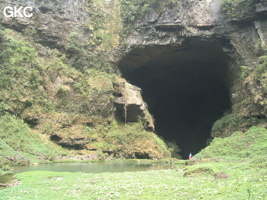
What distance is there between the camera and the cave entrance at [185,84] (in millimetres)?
39469

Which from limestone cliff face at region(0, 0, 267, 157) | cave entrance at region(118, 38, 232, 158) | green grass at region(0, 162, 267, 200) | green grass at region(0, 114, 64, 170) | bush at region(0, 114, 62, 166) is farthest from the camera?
cave entrance at region(118, 38, 232, 158)

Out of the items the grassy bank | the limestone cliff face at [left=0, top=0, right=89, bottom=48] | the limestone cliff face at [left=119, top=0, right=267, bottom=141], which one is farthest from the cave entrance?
the grassy bank

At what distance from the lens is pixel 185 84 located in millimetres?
50750

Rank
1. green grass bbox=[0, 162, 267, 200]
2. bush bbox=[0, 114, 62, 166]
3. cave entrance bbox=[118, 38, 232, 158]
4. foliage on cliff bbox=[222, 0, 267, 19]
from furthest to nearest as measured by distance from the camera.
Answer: cave entrance bbox=[118, 38, 232, 158] < foliage on cliff bbox=[222, 0, 267, 19] < bush bbox=[0, 114, 62, 166] < green grass bbox=[0, 162, 267, 200]

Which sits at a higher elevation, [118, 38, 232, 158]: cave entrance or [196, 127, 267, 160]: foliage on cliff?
[118, 38, 232, 158]: cave entrance

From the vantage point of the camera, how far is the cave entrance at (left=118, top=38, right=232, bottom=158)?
39.5 meters

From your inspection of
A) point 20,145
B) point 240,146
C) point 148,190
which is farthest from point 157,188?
point 20,145

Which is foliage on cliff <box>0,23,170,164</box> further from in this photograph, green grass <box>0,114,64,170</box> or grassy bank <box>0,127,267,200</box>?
grassy bank <box>0,127,267,200</box>

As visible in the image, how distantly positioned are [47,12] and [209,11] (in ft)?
77.8

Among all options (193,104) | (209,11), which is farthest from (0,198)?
(193,104)

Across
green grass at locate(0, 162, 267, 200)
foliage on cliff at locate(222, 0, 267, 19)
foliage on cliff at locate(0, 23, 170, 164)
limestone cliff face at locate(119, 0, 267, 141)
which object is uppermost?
foliage on cliff at locate(222, 0, 267, 19)

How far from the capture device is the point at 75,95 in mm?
33812

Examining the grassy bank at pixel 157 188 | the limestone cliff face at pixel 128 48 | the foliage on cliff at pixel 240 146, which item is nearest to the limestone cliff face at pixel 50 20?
the limestone cliff face at pixel 128 48

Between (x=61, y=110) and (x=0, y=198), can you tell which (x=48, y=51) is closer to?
(x=61, y=110)
